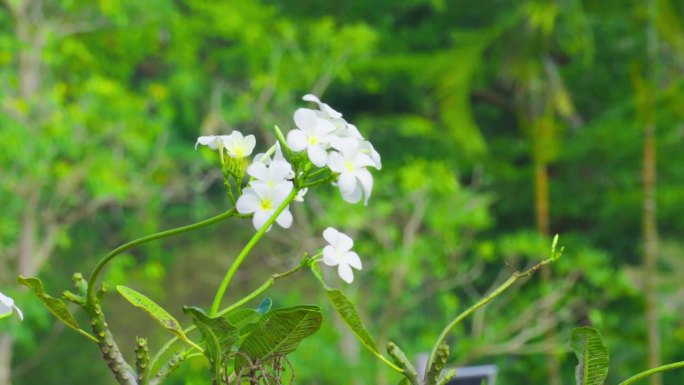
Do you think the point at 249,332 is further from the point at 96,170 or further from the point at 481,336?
the point at 96,170

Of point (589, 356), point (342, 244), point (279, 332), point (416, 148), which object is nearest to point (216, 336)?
point (279, 332)

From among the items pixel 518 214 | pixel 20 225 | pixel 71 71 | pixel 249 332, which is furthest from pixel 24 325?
pixel 249 332

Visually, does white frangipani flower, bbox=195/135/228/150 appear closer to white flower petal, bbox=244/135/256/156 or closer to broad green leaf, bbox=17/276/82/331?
white flower petal, bbox=244/135/256/156

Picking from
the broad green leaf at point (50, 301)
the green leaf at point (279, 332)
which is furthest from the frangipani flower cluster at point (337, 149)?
the broad green leaf at point (50, 301)

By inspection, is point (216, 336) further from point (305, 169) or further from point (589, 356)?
point (589, 356)

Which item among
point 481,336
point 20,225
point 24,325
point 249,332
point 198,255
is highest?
point 198,255

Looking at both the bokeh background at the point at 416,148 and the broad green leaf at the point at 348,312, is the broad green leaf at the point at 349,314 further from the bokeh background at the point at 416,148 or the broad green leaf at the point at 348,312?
the bokeh background at the point at 416,148
